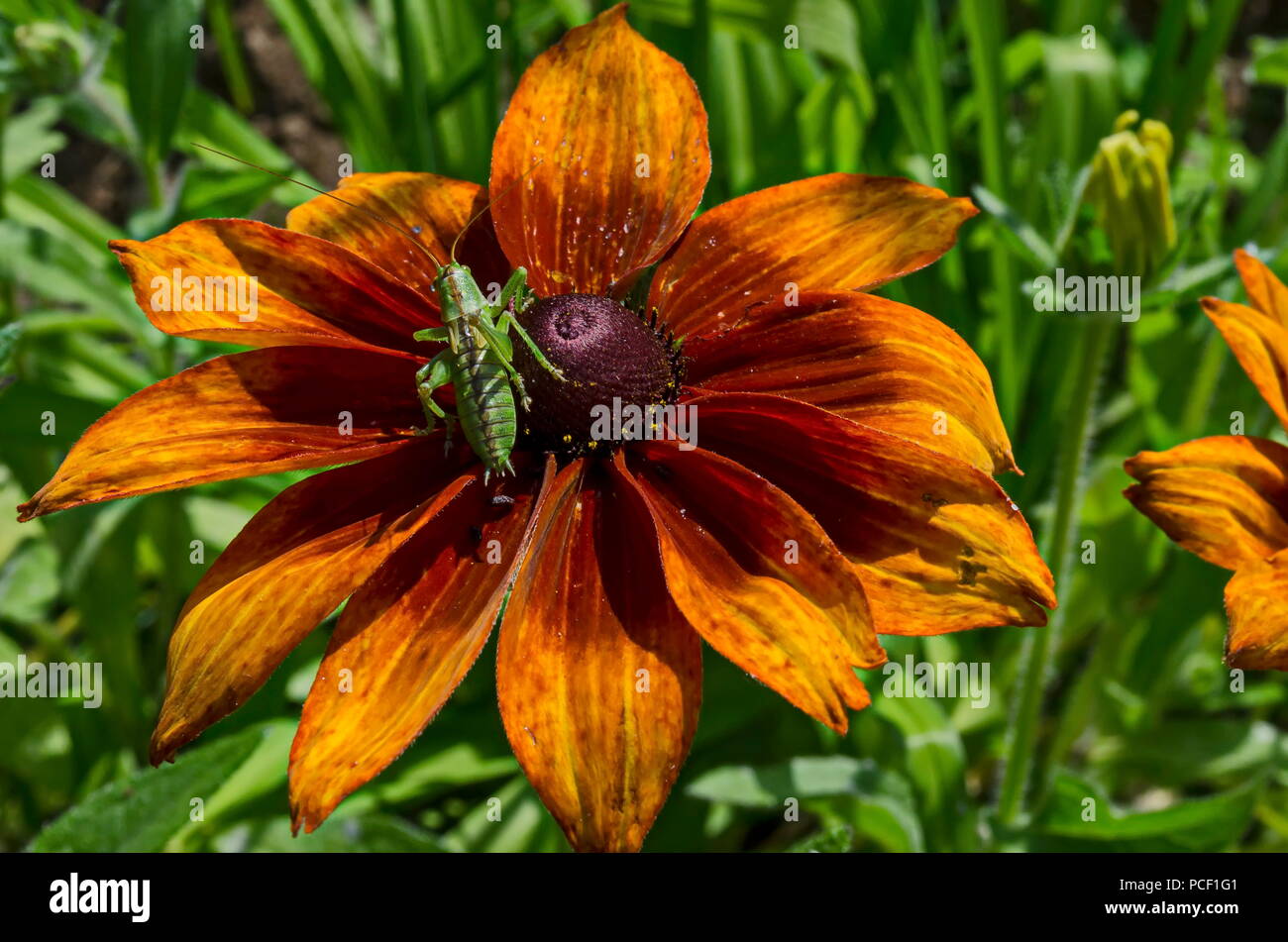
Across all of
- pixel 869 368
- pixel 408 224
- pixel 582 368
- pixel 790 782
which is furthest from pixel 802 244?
pixel 790 782

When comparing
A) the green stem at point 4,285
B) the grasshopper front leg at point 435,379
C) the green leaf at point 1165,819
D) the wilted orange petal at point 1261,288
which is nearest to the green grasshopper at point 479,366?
the grasshopper front leg at point 435,379

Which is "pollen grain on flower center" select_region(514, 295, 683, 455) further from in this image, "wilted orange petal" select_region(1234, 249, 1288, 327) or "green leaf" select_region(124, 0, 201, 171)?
"green leaf" select_region(124, 0, 201, 171)

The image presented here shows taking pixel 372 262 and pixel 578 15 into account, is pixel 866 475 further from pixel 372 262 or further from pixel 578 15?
pixel 578 15

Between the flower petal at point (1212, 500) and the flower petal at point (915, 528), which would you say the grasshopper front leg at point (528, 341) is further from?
the flower petal at point (1212, 500)

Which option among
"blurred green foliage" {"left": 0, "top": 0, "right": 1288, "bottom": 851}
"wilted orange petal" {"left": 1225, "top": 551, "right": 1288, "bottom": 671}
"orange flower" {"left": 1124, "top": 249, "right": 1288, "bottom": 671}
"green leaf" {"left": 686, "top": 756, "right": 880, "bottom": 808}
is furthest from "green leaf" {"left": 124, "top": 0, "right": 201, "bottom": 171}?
"wilted orange petal" {"left": 1225, "top": 551, "right": 1288, "bottom": 671}
